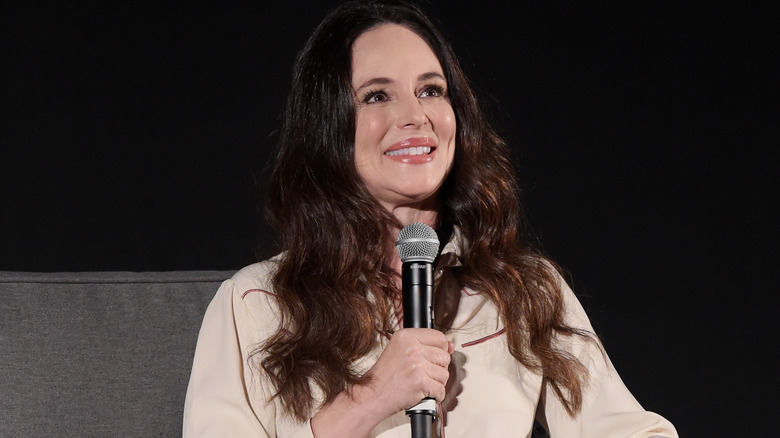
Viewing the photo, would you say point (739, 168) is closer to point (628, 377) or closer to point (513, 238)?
point (628, 377)

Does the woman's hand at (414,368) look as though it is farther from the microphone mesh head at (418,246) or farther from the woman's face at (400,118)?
the woman's face at (400,118)

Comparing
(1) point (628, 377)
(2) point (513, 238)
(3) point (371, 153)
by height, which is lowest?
(1) point (628, 377)

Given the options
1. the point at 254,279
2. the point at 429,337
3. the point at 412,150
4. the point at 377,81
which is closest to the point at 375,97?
the point at 377,81

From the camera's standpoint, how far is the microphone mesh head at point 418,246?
1.29 meters

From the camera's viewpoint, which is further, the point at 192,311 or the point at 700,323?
the point at 700,323

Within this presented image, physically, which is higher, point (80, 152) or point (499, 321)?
point (80, 152)

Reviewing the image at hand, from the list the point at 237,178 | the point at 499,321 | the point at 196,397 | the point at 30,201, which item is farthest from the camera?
the point at 237,178

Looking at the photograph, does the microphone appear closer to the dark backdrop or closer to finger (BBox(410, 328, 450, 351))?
finger (BBox(410, 328, 450, 351))

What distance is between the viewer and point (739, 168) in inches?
101

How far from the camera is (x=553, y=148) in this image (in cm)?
262

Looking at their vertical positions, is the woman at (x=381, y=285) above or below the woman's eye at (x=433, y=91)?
below

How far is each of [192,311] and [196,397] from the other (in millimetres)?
294

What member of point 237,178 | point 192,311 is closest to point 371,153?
point 192,311

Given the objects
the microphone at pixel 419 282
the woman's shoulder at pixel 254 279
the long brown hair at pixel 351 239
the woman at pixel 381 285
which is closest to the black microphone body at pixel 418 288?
the microphone at pixel 419 282
